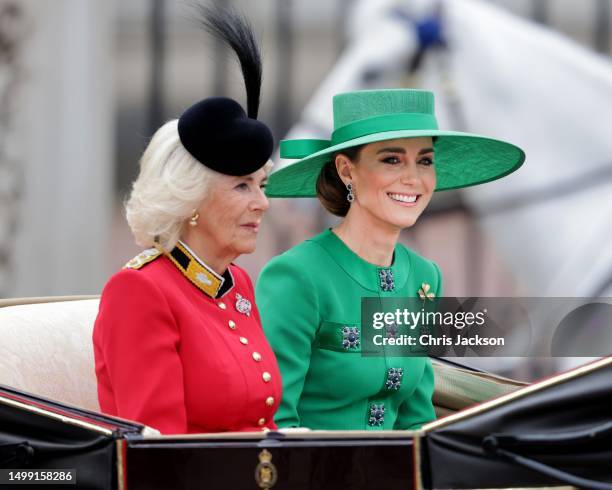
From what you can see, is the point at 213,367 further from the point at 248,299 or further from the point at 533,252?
the point at 533,252

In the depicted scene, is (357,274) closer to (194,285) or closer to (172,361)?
(194,285)

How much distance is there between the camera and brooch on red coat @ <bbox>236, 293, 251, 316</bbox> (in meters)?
1.85

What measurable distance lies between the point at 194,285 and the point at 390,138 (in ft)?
1.35

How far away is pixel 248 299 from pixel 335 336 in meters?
0.16

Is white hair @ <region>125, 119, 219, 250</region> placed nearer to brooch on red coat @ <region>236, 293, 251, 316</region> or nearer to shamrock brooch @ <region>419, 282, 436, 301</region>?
brooch on red coat @ <region>236, 293, 251, 316</region>

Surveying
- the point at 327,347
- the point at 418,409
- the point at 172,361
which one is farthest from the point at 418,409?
the point at 172,361

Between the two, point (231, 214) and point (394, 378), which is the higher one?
point (231, 214)

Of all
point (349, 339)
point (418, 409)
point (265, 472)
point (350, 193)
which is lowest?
point (265, 472)

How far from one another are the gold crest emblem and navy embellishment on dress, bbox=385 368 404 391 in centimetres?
59

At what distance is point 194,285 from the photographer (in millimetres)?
1747

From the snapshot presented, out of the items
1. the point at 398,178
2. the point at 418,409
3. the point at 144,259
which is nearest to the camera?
the point at 144,259

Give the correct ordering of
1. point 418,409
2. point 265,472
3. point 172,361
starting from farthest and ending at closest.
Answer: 1. point 418,409
2. point 172,361
3. point 265,472

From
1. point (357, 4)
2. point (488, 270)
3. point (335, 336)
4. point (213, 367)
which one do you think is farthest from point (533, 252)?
point (213, 367)

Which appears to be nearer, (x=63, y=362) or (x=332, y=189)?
(x=63, y=362)
